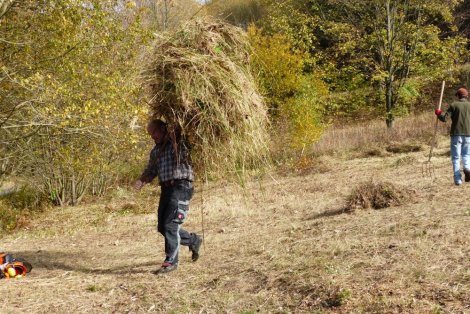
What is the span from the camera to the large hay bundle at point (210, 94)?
530cm

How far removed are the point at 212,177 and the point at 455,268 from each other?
2.77 m

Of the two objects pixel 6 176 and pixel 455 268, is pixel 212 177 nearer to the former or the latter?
pixel 455 268

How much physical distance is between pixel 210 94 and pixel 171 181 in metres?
1.09

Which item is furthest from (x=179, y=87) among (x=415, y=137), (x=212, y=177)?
(x=415, y=137)

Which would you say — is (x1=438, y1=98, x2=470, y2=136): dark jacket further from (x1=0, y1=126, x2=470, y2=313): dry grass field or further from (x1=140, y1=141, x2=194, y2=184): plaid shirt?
(x1=140, y1=141, x2=194, y2=184): plaid shirt

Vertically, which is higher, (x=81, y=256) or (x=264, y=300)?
(x=264, y=300)

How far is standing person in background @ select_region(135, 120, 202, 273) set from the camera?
5547mm

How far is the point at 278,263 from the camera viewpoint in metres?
5.29

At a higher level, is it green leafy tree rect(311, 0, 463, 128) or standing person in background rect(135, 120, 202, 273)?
green leafy tree rect(311, 0, 463, 128)

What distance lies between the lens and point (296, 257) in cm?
543

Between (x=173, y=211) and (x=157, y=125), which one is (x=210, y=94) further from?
(x=173, y=211)

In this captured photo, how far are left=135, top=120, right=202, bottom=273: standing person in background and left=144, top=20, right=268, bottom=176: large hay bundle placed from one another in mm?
142

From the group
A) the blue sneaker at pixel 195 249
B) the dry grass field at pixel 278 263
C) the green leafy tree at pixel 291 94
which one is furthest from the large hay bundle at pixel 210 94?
the green leafy tree at pixel 291 94

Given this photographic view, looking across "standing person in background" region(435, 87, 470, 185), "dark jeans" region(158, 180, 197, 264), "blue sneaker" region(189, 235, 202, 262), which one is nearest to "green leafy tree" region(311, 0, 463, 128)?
"standing person in background" region(435, 87, 470, 185)
